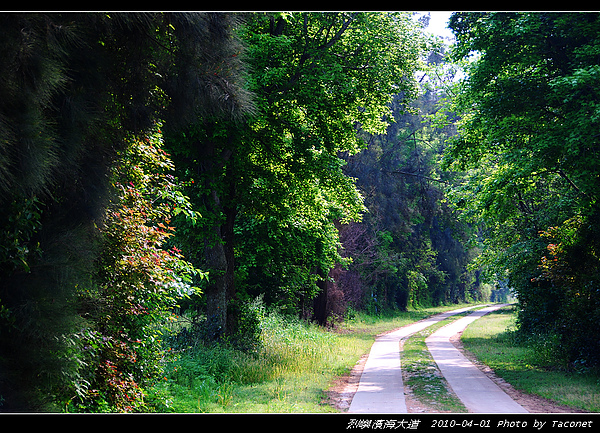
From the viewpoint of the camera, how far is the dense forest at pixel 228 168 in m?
5.23

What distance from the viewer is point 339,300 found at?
2789cm

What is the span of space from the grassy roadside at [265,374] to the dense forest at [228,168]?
1163mm

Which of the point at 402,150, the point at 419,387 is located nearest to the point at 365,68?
the point at 419,387

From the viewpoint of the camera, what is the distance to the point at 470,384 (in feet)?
35.2

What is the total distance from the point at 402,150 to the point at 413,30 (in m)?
26.9

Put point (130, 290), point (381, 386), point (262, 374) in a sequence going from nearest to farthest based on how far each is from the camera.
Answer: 1. point (130, 290)
2. point (381, 386)
3. point (262, 374)

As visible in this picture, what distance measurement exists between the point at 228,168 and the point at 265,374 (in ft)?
20.6

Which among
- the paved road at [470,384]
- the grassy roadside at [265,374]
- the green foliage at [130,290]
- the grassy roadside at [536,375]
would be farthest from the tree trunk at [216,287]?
the grassy roadside at [536,375]

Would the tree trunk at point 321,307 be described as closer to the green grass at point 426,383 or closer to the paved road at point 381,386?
the paved road at point 381,386

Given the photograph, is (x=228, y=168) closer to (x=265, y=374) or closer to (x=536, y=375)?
(x=265, y=374)

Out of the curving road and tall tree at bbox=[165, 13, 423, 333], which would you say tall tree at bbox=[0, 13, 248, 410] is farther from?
tall tree at bbox=[165, 13, 423, 333]

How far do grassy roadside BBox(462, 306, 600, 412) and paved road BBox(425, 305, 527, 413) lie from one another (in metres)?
0.63

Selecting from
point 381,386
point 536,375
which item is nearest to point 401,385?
point 381,386

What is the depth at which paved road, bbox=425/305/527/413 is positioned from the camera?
8266mm
